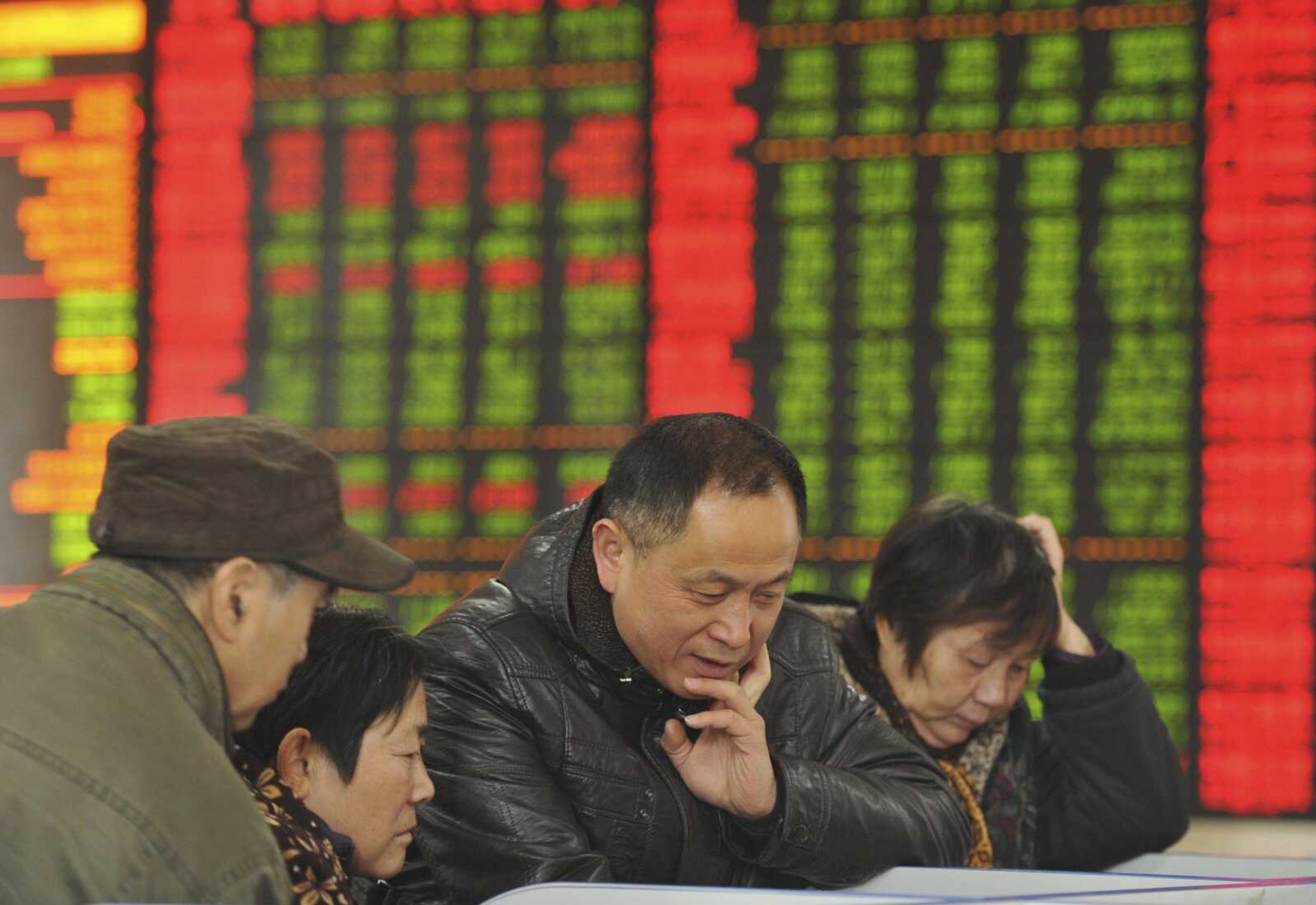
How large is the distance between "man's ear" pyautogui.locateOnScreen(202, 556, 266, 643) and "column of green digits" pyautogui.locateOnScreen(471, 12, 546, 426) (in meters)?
2.47

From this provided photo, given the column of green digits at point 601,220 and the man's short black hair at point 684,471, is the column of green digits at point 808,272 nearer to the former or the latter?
the column of green digits at point 601,220

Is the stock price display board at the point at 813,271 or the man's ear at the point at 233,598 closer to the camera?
the man's ear at the point at 233,598

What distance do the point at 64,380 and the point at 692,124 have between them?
168 cm

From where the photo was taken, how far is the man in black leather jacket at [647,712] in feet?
5.82

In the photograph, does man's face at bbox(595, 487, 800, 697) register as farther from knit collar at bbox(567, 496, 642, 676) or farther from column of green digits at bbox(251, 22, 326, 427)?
column of green digits at bbox(251, 22, 326, 427)

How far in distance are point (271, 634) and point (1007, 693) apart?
144cm

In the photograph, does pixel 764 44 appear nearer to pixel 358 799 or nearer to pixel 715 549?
pixel 715 549

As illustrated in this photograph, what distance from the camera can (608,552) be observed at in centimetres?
186

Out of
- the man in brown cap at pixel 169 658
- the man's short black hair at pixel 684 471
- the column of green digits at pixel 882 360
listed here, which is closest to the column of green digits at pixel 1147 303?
the column of green digits at pixel 882 360

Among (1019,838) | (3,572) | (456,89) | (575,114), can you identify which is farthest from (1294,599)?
(3,572)

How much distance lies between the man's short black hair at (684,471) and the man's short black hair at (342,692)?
0.30 m

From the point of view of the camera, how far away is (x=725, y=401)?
358 cm

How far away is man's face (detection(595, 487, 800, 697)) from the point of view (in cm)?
175

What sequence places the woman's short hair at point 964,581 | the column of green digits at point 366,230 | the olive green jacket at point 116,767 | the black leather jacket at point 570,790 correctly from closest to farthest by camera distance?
1. the olive green jacket at point 116,767
2. the black leather jacket at point 570,790
3. the woman's short hair at point 964,581
4. the column of green digits at point 366,230
